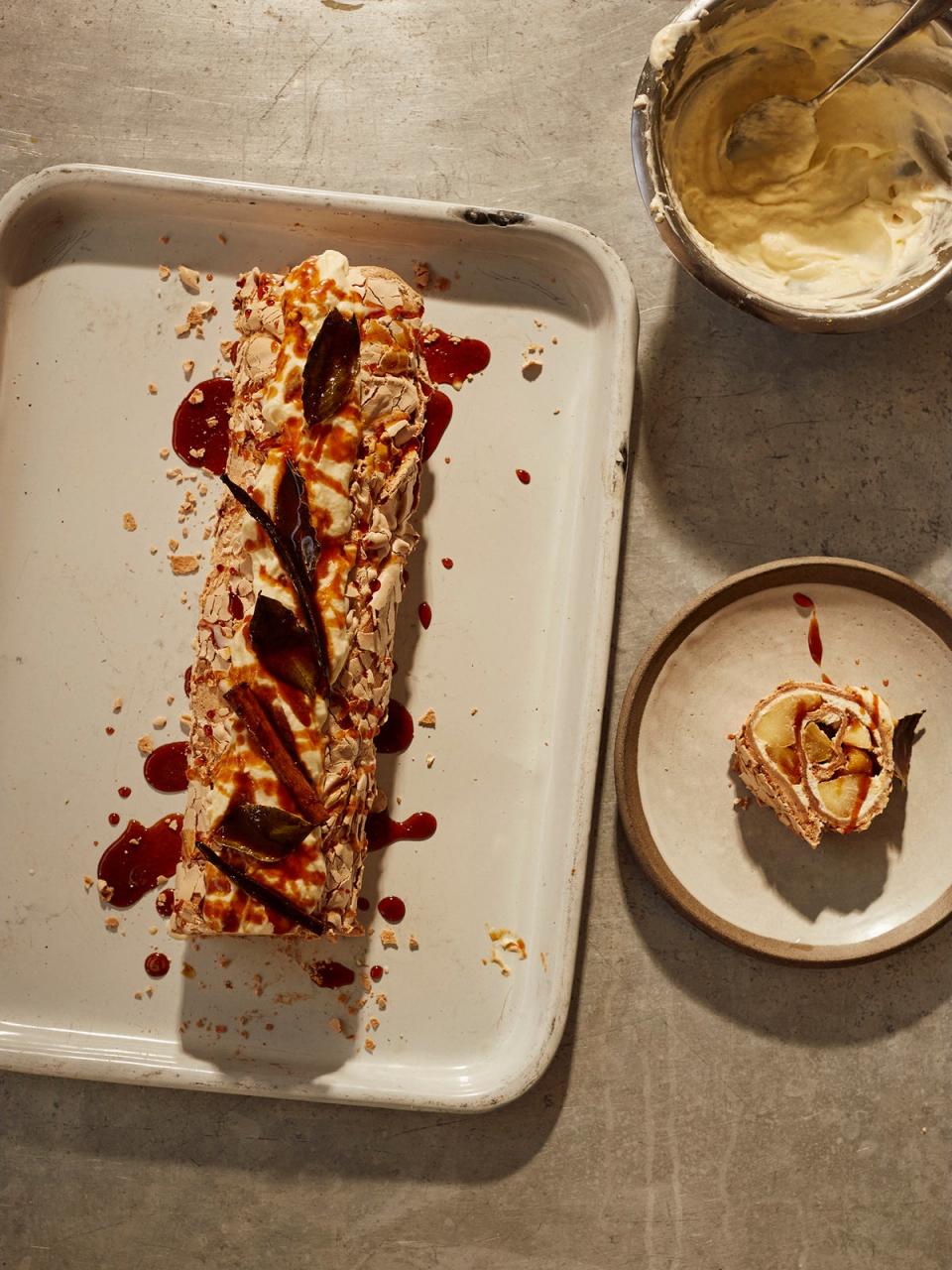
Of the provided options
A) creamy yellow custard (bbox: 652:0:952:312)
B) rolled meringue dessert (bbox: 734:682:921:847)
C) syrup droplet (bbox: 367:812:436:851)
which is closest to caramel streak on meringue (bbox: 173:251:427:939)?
syrup droplet (bbox: 367:812:436:851)

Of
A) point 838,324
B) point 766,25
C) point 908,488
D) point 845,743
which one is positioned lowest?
point 845,743

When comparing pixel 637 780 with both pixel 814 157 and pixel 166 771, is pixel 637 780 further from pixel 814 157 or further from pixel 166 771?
pixel 814 157

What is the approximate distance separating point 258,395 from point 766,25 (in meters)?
1.65

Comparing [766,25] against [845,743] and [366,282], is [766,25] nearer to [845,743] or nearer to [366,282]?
[366,282]

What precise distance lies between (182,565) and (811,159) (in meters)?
2.10

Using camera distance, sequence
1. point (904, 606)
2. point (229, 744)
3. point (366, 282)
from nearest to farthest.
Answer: point (229, 744)
point (366, 282)
point (904, 606)

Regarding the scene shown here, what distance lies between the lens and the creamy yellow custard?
8.39ft

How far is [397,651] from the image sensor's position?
9.17 feet

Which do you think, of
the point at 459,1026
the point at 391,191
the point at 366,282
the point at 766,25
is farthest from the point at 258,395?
the point at 459,1026

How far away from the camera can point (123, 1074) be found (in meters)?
2.62

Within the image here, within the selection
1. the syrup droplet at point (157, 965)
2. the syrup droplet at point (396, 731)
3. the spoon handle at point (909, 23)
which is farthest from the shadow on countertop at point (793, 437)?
the syrup droplet at point (157, 965)

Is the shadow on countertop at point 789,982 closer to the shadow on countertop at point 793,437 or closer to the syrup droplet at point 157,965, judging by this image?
the shadow on countertop at point 793,437

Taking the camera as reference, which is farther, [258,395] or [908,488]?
[908,488]

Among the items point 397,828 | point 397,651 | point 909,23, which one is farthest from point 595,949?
point 909,23
